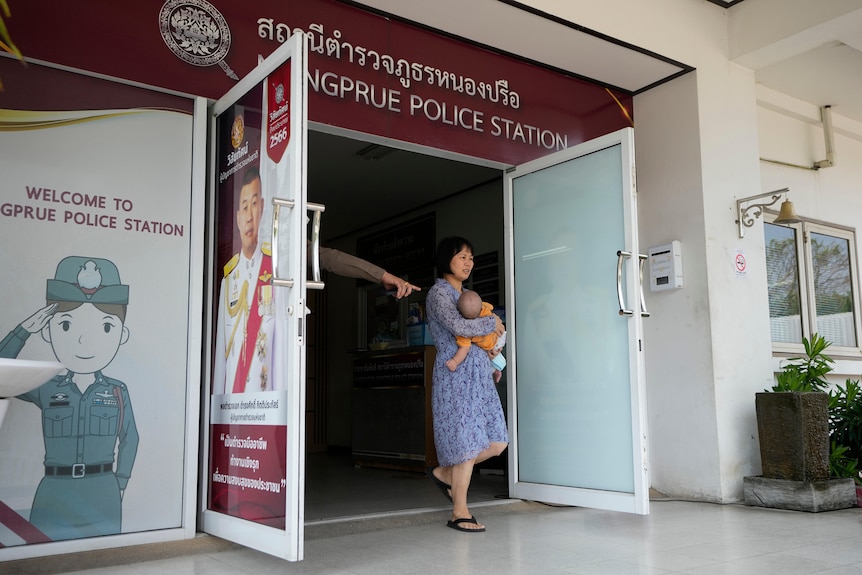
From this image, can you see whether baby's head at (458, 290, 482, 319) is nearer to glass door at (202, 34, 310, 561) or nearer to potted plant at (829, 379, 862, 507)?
glass door at (202, 34, 310, 561)

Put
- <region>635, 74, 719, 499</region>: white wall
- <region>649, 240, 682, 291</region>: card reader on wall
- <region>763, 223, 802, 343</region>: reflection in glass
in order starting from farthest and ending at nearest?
<region>763, 223, 802, 343</region>: reflection in glass
<region>649, 240, 682, 291</region>: card reader on wall
<region>635, 74, 719, 499</region>: white wall

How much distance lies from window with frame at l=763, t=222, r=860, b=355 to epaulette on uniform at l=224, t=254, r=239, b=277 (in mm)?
4475

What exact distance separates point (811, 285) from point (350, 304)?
17.6ft

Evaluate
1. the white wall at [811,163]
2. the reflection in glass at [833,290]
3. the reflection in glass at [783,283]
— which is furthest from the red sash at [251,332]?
the reflection in glass at [833,290]

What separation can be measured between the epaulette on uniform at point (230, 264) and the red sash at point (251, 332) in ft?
0.89

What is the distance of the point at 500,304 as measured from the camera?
7129 millimetres

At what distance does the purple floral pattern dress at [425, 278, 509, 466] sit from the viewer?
155 inches

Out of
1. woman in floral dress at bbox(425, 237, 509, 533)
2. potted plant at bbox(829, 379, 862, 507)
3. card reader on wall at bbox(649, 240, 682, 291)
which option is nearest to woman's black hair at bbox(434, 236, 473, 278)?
woman in floral dress at bbox(425, 237, 509, 533)

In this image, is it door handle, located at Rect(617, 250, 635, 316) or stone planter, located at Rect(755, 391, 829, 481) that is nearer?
door handle, located at Rect(617, 250, 635, 316)

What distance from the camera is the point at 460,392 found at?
398cm

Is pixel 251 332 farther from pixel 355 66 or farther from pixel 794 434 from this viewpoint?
pixel 794 434

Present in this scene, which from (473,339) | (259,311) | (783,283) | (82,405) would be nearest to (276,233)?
(259,311)


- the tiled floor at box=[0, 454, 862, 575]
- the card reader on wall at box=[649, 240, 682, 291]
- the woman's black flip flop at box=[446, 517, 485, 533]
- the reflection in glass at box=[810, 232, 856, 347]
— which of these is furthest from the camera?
the reflection in glass at box=[810, 232, 856, 347]

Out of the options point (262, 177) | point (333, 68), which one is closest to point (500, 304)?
point (333, 68)
